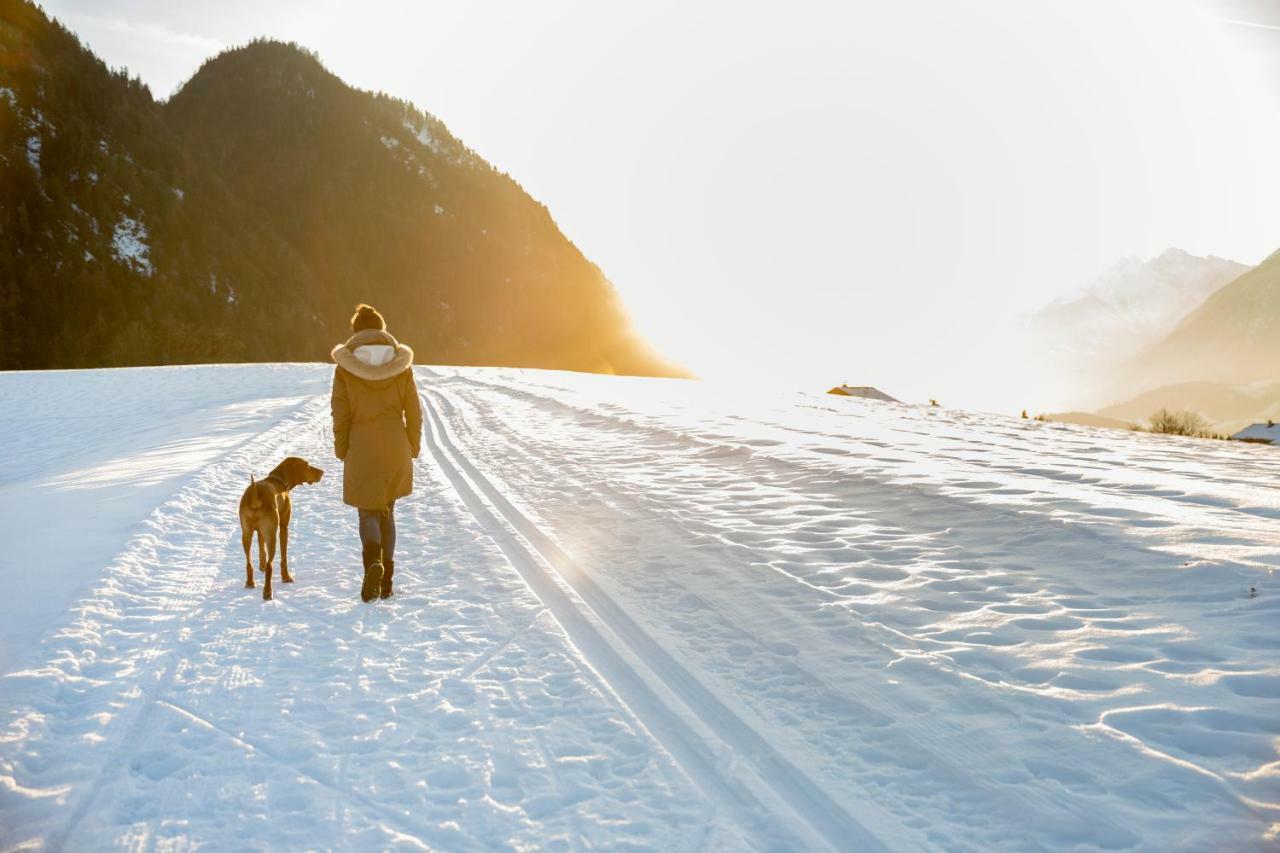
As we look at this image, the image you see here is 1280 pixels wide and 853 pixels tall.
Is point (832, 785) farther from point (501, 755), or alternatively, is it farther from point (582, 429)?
point (582, 429)

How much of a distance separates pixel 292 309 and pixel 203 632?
526 feet

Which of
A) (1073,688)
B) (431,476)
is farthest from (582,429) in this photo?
(1073,688)

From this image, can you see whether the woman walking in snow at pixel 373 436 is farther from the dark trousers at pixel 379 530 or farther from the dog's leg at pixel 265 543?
the dog's leg at pixel 265 543

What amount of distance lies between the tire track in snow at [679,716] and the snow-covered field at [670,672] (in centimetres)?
2

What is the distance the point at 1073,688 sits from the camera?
13.4 ft

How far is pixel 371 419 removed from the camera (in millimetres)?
6004

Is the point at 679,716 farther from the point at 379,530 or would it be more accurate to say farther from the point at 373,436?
the point at 373,436

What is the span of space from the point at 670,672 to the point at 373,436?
3171 millimetres

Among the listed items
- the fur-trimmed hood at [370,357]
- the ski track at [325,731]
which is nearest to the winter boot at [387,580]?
the ski track at [325,731]

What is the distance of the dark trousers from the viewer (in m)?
5.92

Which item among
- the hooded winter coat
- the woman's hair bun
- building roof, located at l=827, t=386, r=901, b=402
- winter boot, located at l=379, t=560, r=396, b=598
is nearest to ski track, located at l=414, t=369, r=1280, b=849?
winter boot, located at l=379, t=560, r=396, b=598

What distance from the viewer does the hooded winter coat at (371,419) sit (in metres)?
5.86

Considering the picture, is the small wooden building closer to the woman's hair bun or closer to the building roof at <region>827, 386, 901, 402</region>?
the building roof at <region>827, 386, 901, 402</region>

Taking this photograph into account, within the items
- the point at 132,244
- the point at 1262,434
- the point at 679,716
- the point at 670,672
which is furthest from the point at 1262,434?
the point at 132,244
